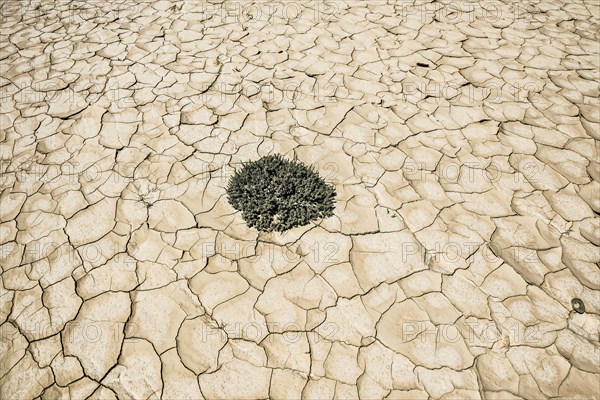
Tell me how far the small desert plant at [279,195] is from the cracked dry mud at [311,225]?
104 mm

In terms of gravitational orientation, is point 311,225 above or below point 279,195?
below

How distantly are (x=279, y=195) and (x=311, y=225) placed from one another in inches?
13.1

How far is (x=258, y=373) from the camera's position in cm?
205

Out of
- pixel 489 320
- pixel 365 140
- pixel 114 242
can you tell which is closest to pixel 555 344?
pixel 489 320

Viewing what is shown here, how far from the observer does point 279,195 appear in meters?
2.74

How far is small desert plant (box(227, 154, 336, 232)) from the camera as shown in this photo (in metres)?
2.69

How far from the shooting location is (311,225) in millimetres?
2729

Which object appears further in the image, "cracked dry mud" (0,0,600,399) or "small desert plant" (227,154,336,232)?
"small desert plant" (227,154,336,232)

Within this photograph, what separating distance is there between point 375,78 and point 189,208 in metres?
2.55

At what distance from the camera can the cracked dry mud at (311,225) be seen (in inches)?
82.2

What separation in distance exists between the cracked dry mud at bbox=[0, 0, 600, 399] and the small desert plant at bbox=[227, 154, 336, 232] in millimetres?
104

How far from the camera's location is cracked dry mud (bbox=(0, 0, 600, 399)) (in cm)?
209

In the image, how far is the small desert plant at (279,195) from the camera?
106 inches

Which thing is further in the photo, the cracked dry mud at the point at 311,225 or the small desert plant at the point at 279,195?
the small desert plant at the point at 279,195
